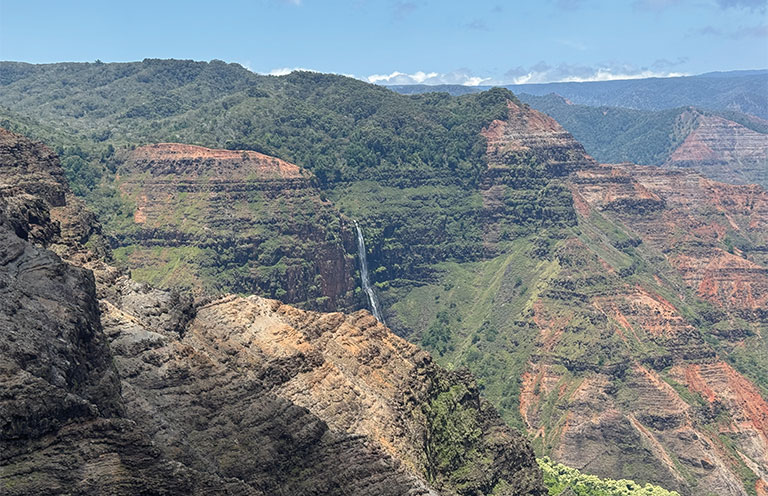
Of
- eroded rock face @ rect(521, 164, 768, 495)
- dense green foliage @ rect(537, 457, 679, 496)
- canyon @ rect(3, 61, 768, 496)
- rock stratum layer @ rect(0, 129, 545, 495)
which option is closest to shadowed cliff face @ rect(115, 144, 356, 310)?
canyon @ rect(3, 61, 768, 496)

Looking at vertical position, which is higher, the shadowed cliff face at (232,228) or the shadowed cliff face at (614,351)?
the shadowed cliff face at (232,228)

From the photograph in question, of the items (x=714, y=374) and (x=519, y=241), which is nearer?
(x=714, y=374)

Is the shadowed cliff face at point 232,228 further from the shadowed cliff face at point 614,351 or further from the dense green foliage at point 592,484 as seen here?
the dense green foliage at point 592,484

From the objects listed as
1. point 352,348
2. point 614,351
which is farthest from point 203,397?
point 614,351

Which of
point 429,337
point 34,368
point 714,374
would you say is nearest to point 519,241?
point 429,337

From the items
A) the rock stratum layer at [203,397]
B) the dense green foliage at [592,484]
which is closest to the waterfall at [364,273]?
the dense green foliage at [592,484]

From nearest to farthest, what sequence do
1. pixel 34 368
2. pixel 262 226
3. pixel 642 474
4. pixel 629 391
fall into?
pixel 34 368 → pixel 642 474 → pixel 629 391 → pixel 262 226

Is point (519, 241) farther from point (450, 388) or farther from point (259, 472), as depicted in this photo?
point (259, 472)
